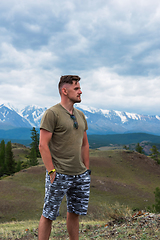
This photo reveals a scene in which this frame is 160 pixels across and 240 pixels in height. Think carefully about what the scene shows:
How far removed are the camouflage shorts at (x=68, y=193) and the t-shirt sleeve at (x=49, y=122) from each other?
0.81 m

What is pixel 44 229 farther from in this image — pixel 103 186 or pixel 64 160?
pixel 103 186

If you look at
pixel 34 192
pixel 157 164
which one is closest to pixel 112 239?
pixel 34 192

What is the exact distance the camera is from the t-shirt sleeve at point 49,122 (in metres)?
2.91

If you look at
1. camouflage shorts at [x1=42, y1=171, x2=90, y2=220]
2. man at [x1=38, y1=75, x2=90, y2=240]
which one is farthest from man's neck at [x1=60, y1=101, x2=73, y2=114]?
camouflage shorts at [x1=42, y1=171, x2=90, y2=220]

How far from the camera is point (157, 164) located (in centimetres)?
4803

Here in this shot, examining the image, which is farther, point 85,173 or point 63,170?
point 85,173

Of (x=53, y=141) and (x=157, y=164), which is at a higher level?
(x=53, y=141)

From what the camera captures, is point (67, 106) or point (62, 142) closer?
point (62, 142)

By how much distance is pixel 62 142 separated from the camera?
3.04 meters

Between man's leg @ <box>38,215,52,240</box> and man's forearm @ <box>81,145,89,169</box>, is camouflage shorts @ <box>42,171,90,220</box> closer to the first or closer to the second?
man's leg @ <box>38,215,52,240</box>

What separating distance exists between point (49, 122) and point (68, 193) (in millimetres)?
1417

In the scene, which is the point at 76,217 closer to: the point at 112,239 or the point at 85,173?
the point at 85,173

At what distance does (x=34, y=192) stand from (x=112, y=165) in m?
24.0

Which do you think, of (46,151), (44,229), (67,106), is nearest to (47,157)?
(46,151)
